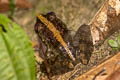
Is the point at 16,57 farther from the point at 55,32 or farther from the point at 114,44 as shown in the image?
the point at 114,44

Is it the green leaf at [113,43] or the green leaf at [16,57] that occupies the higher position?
the green leaf at [16,57]

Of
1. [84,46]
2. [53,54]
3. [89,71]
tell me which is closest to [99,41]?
[84,46]

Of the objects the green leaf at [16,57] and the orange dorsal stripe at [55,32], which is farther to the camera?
the orange dorsal stripe at [55,32]

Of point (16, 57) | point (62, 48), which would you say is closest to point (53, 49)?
point (62, 48)

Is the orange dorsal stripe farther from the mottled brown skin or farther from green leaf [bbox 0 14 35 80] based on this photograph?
green leaf [bbox 0 14 35 80]

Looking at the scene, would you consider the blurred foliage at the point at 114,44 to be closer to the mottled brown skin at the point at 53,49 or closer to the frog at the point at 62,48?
the frog at the point at 62,48

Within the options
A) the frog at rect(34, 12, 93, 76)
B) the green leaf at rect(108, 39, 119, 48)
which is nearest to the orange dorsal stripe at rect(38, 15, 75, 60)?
the frog at rect(34, 12, 93, 76)

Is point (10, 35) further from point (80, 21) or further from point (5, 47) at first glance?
point (80, 21)

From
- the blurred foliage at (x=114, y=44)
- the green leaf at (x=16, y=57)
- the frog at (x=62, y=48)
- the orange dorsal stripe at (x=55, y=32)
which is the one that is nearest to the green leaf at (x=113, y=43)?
the blurred foliage at (x=114, y=44)
